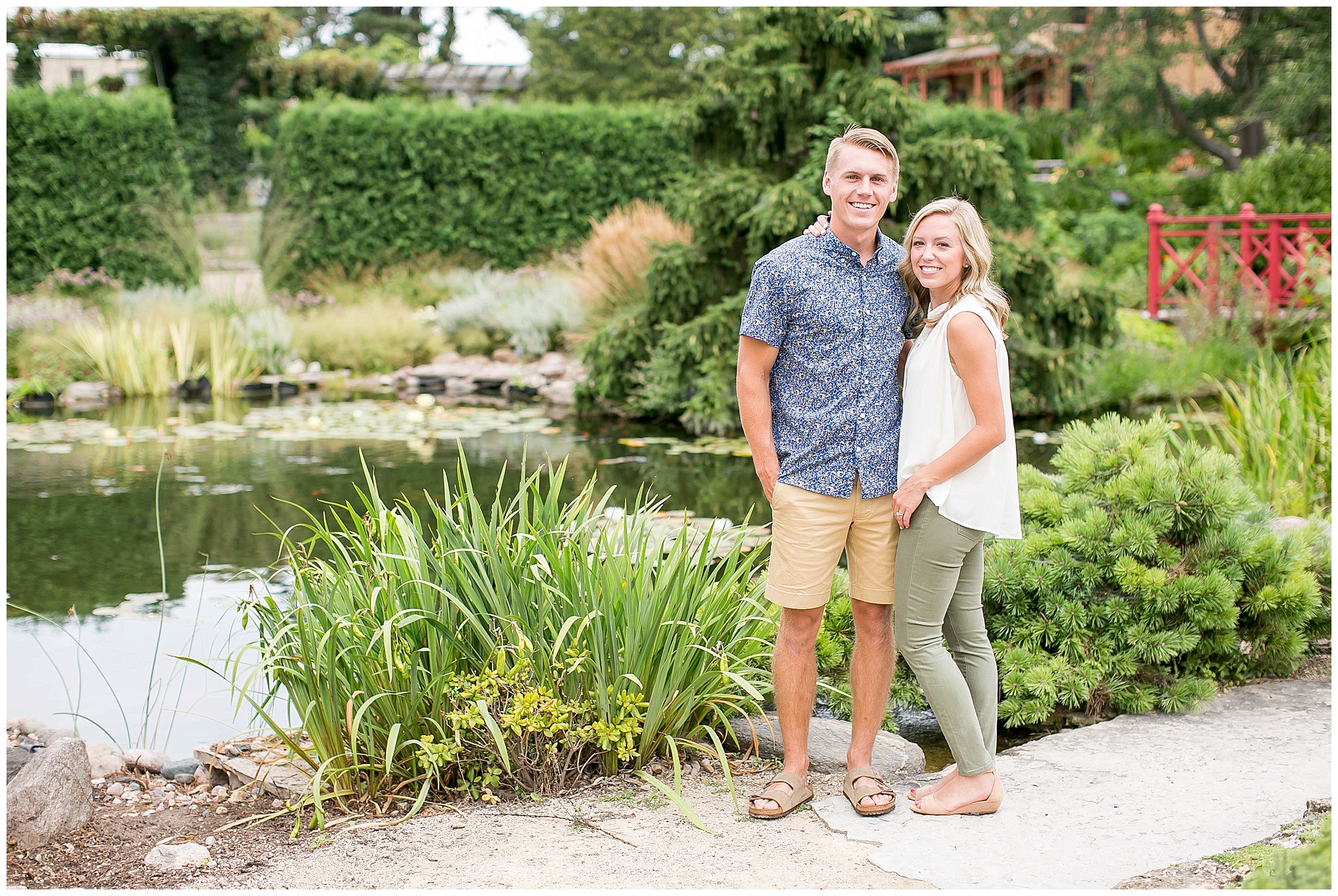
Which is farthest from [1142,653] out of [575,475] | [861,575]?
[575,475]

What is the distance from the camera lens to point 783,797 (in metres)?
2.69

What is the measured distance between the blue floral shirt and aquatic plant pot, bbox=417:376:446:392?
901cm

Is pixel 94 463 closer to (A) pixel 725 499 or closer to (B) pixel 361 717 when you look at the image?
(A) pixel 725 499

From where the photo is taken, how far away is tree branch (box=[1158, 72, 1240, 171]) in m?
18.3

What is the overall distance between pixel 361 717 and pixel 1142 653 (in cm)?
223

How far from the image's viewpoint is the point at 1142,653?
3.36 meters

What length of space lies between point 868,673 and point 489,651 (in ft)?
3.17

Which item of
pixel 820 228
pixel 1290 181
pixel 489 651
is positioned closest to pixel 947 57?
pixel 1290 181

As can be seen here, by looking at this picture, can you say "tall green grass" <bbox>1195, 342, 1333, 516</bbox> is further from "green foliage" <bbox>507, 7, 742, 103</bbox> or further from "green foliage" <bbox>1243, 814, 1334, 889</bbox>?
"green foliage" <bbox>507, 7, 742, 103</bbox>

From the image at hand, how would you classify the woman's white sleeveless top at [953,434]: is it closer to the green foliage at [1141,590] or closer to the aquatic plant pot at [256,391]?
the green foliage at [1141,590]

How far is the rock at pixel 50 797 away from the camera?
274 cm

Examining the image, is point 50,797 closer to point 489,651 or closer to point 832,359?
point 489,651

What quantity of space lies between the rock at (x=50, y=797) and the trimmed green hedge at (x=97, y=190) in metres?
12.1

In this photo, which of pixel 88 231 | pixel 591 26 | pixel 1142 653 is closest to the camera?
pixel 1142 653
